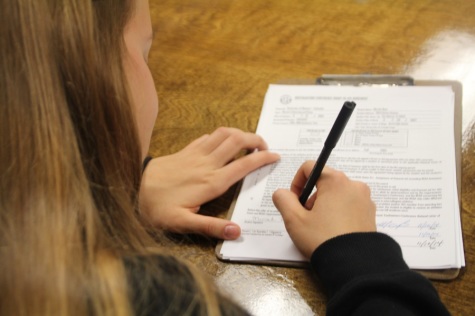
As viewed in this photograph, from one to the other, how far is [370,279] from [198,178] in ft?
1.01

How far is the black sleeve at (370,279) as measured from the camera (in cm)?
59

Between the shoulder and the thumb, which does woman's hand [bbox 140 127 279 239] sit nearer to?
the thumb

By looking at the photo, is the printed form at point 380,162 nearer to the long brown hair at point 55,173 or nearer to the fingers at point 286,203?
the fingers at point 286,203

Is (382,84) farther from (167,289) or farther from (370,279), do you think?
(167,289)

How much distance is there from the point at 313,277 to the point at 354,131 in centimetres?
26

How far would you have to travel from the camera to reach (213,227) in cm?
73

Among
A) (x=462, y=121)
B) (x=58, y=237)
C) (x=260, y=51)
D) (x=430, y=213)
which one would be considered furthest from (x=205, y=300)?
(x=260, y=51)

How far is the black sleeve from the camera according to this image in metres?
0.59

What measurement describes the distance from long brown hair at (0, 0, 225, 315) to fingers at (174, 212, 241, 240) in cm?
19

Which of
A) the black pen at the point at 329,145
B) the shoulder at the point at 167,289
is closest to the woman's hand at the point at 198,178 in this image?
the black pen at the point at 329,145

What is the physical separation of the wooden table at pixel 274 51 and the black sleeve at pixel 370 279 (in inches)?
6.6

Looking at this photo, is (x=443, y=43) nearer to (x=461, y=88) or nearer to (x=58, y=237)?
(x=461, y=88)

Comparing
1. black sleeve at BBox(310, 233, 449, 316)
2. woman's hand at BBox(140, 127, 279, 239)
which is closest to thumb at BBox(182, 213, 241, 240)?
woman's hand at BBox(140, 127, 279, 239)

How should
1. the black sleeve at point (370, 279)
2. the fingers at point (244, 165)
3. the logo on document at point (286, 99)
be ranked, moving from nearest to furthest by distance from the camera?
1. the black sleeve at point (370, 279)
2. the fingers at point (244, 165)
3. the logo on document at point (286, 99)
